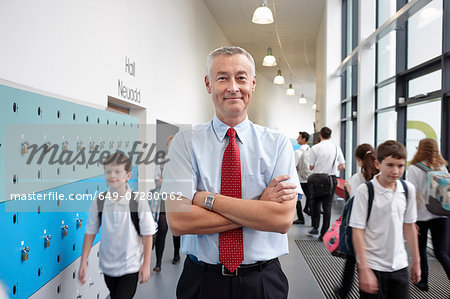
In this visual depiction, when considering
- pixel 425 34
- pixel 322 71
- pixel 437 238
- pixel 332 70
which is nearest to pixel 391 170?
pixel 437 238

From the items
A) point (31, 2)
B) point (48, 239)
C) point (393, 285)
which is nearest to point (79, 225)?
point (48, 239)

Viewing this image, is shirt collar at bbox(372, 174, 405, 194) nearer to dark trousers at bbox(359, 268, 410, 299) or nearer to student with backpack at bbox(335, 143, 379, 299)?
dark trousers at bbox(359, 268, 410, 299)

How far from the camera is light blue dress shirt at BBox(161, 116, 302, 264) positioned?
4.95 ft

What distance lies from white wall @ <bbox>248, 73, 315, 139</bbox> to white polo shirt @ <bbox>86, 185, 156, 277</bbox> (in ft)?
47.9

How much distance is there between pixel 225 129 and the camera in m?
1.58

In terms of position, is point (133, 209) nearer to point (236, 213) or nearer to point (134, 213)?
point (134, 213)

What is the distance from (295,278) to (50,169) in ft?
9.78

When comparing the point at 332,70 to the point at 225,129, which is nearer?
the point at 225,129

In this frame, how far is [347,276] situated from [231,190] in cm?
231

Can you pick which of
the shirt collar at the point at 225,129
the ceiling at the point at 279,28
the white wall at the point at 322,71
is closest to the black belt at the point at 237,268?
the shirt collar at the point at 225,129

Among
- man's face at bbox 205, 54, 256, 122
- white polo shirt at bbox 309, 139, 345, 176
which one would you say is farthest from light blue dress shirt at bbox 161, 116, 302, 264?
white polo shirt at bbox 309, 139, 345, 176

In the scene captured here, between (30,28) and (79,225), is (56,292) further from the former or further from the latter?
(30,28)

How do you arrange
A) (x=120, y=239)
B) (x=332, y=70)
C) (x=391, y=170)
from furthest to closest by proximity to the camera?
(x=332, y=70), (x=120, y=239), (x=391, y=170)

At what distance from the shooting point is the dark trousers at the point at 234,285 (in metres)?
1.45
